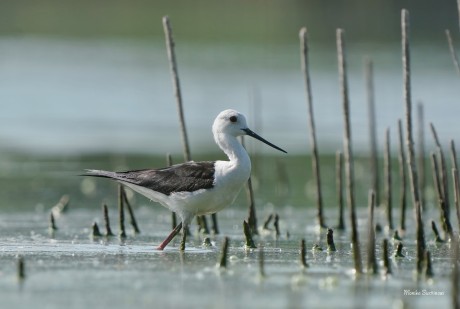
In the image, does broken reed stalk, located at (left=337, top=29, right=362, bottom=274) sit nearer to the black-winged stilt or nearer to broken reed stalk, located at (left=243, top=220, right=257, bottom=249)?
broken reed stalk, located at (left=243, top=220, right=257, bottom=249)

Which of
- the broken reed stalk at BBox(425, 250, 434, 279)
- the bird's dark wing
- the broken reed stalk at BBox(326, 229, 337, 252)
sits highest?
the bird's dark wing

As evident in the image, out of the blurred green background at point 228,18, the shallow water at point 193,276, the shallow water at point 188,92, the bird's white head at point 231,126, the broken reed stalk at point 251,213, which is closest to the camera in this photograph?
the shallow water at point 193,276

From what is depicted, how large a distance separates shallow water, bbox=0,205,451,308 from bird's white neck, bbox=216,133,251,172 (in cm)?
112

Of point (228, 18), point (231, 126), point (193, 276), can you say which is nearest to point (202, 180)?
point (231, 126)

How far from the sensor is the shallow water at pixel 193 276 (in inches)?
464

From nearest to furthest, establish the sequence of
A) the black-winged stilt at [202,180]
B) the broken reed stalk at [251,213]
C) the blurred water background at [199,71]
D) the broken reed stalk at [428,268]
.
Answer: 1. the broken reed stalk at [428,268]
2. the black-winged stilt at [202,180]
3. the broken reed stalk at [251,213]
4. the blurred water background at [199,71]

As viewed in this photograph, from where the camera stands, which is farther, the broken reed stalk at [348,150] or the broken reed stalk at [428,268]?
the broken reed stalk at [348,150]

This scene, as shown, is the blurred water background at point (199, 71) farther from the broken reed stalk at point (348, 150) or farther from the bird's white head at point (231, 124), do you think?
the bird's white head at point (231, 124)

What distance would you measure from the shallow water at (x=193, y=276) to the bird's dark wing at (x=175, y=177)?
81cm

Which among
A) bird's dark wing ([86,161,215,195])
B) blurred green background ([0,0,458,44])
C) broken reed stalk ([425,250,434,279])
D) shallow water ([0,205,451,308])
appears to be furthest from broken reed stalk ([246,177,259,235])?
blurred green background ([0,0,458,44])

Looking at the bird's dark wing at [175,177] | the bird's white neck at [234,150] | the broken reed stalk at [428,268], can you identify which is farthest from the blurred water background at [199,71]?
the broken reed stalk at [428,268]

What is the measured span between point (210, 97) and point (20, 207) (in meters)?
21.0

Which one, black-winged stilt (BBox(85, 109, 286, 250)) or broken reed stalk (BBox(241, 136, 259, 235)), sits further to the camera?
broken reed stalk (BBox(241, 136, 259, 235))

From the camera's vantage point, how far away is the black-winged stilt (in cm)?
1527
